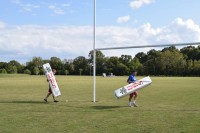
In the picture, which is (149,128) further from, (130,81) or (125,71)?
(125,71)

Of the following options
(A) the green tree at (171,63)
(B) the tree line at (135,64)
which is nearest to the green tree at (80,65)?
(B) the tree line at (135,64)

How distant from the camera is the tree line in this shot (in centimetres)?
10222

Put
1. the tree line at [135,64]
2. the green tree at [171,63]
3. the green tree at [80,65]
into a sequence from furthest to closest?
the green tree at [80,65] < the tree line at [135,64] < the green tree at [171,63]

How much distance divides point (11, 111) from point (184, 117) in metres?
6.77

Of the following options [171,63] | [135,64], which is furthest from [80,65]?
[171,63]

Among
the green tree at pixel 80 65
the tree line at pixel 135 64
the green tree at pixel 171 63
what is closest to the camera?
the green tree at pixel 171 63

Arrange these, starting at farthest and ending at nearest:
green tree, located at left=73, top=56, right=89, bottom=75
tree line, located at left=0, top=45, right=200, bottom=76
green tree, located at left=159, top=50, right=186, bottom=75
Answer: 1. green tree, located at left=73, top=56, right=89, bottom=75
2. tree line, located at left=0, top=45, right=200, bottom=76
3. green tree, located at left=159, top=50, right=186, bottom=75

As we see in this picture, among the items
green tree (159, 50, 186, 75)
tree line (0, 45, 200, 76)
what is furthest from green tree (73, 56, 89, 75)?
green tree (159, 50, 186, 75)

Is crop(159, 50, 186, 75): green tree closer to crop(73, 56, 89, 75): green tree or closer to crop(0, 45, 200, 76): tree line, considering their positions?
crop(0, 45, 200, 76): tree line

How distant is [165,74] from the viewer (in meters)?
97.4

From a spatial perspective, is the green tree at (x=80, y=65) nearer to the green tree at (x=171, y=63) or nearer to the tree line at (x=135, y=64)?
the tree line at (x=135, y=64)

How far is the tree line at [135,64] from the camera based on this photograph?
335 ft

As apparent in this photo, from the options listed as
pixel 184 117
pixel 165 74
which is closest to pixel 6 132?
pixel 184 117

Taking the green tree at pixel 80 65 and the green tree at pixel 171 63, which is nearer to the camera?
the green tree at pixel 171 63
